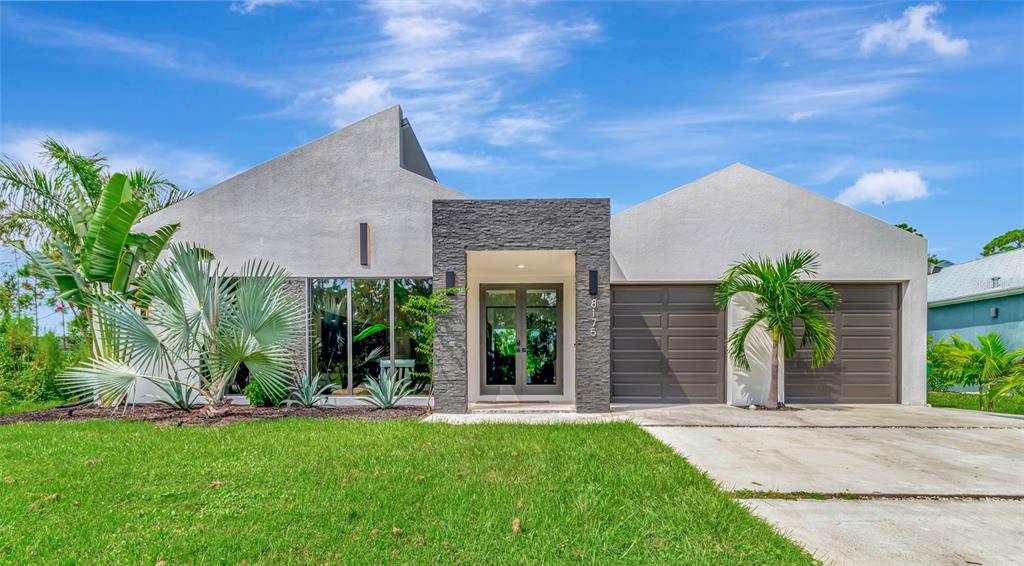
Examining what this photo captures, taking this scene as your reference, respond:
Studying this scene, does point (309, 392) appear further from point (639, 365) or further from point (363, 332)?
point (639, 365)

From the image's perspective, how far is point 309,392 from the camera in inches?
419

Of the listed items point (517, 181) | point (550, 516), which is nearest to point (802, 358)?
point (517, 181)

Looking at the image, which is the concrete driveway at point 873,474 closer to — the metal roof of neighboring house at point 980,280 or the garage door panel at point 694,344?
the garage door panel at point 694,344

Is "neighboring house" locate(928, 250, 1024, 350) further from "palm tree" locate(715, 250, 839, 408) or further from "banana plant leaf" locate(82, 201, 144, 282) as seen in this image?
"banana plant leaf" locate(82, 201, 144, 282)

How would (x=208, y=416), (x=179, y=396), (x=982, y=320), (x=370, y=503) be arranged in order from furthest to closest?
(x=982, y=320), (x=179, y=396), (x=208, y=416), (x=370, y=503)

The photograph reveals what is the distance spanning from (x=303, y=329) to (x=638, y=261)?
271 inches

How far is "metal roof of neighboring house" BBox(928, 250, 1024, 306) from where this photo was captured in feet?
55.4

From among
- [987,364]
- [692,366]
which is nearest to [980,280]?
[987,364]

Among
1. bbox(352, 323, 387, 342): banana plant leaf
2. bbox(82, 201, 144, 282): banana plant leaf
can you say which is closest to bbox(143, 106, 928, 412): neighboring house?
bbox(352, 323, 387, 342): banana plant leaf

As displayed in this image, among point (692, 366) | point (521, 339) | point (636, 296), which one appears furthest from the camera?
point (521, 339)

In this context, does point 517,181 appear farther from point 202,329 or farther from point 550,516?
point 550,516

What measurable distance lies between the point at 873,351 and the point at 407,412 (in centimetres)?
957

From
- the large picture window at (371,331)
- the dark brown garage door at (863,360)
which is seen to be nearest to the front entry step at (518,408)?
the large picture window at (371,331)

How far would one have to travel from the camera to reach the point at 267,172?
1130 cm
